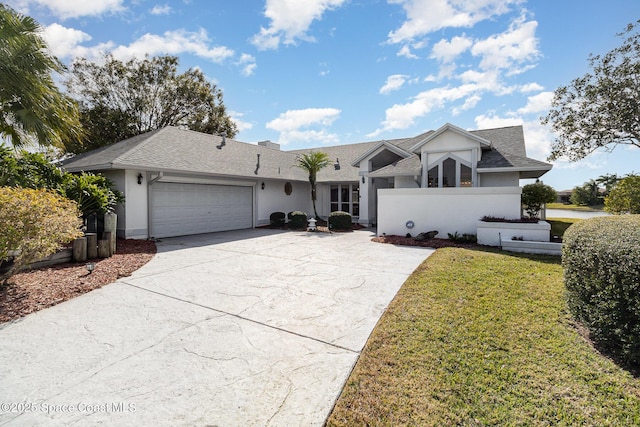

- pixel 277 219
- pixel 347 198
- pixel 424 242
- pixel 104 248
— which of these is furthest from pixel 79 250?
pixel 347 198

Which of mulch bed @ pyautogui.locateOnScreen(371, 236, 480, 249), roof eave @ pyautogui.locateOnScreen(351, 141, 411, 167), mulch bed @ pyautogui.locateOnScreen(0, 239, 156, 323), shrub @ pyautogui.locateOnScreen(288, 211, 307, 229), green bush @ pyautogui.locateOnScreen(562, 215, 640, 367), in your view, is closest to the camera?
green bush @ pyautogui.locateOnScreen(562, 215, 640, 367)

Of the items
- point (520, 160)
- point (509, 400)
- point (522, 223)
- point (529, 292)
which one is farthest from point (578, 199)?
point (509, 400)

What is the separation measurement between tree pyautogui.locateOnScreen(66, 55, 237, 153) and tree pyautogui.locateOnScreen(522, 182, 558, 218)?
21.4m

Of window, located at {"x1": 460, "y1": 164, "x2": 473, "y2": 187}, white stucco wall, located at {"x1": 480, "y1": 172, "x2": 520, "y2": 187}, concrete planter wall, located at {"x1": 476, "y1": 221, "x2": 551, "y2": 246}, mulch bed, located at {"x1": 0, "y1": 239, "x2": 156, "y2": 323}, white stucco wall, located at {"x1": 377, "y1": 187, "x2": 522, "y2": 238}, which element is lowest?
mulch bed, located at {"x1": 0, "y1": 239, "x2": 156, "y2": 323}

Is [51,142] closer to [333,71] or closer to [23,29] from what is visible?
[23,29]

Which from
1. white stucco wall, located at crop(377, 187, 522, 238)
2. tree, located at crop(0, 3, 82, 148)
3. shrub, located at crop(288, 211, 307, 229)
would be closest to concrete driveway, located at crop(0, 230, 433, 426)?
white stucco wall, located at crop(377, 187, 522, 238)

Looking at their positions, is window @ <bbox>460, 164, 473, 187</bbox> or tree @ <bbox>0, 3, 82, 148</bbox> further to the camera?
window @ <bbox>460, 164, 473, 187</bbox>

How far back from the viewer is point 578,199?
4197 cm

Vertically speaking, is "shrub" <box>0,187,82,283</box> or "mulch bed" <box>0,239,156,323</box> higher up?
"shrub" <box>0,187,82,283</box>

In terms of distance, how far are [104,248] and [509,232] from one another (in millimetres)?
12513

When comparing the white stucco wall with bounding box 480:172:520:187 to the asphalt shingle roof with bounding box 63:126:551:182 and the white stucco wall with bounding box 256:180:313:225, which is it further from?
the white stucco wall with bounding box 256:180:313:225

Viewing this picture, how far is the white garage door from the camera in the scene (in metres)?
12.0

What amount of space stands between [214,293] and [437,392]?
4121 millimetres

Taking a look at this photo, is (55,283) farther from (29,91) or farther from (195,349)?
(29,91)
